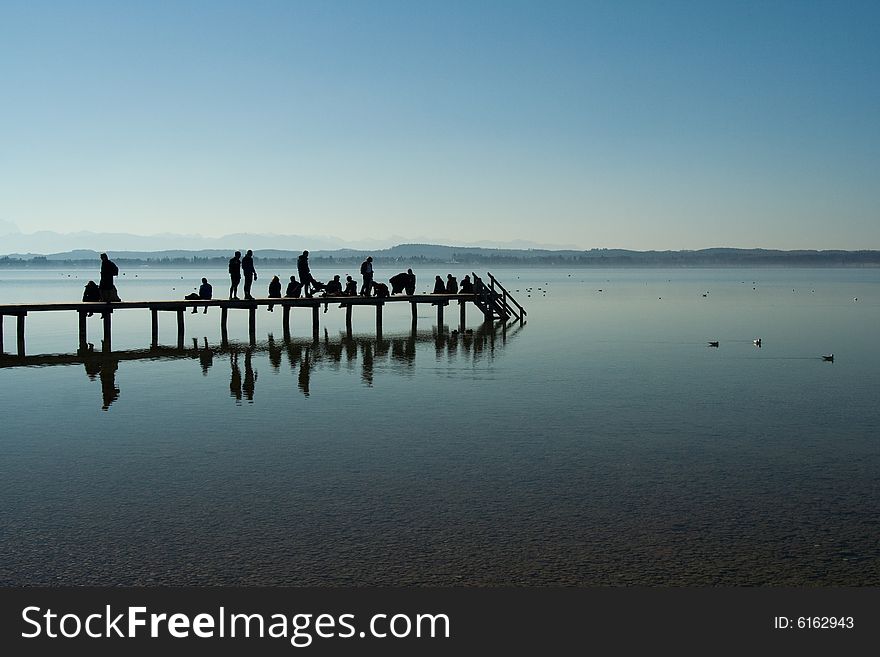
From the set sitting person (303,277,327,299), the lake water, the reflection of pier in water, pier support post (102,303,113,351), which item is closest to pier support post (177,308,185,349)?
the reflection of pier in water

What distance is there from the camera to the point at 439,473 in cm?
1277

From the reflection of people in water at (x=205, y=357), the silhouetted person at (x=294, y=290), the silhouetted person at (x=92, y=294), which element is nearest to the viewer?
the reflection of people in water at (x=205, y=357)

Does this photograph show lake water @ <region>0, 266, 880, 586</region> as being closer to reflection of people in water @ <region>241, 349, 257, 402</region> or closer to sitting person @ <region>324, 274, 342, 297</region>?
reflection of people in water @ <region>241, 349, 257, 402</region>

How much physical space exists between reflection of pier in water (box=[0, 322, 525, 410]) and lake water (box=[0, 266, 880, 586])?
27 centimetres

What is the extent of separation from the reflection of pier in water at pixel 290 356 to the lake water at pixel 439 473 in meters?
0.27

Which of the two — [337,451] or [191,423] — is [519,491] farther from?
[191,423]

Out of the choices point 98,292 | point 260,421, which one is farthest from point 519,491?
point 98,292

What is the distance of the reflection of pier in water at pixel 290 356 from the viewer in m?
23.4

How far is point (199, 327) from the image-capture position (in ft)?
146

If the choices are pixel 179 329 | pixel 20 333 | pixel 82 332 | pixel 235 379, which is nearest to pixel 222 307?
pixel 179 329

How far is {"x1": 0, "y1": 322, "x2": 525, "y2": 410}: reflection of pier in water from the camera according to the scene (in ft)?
76.8

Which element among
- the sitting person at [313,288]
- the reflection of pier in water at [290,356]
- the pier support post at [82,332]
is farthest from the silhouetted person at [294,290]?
the pier support post at [82,332]

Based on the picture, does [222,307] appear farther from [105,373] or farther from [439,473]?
[439,473]

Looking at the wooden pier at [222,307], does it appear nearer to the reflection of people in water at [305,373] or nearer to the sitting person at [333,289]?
the sitting person at [333,289]
